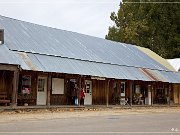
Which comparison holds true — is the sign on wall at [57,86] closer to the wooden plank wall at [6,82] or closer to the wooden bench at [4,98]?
the wooden plank wall at [6,82]

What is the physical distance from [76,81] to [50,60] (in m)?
4.39

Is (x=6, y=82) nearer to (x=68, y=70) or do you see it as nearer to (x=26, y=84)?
(x=26, y=84)

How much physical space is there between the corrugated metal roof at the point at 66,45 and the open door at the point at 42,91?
6.82ft

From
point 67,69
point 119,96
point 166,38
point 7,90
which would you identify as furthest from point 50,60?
point 166,38

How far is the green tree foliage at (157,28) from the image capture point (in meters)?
64.6

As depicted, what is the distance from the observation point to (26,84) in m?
29.2

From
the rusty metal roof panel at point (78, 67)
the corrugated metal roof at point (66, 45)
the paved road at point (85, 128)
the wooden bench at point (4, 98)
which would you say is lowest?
the paved road at point (85, 128)

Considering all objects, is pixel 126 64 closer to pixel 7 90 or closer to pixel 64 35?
pixel 64 35

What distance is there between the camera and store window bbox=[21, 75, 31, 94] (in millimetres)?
28656

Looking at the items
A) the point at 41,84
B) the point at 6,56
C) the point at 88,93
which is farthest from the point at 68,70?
the point at 88,93

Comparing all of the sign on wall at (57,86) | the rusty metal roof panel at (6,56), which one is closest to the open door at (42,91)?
the sign on wall at (57,86)

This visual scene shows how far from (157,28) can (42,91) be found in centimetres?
3909

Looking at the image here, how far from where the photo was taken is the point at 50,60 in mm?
29469

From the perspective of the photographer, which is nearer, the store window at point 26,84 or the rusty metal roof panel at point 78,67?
the rusty metal roof panel at point 78,67
